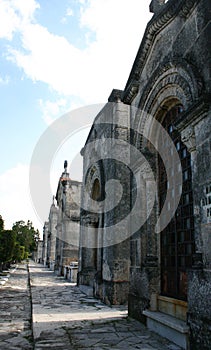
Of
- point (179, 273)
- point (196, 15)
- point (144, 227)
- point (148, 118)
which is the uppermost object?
point (196, 15)

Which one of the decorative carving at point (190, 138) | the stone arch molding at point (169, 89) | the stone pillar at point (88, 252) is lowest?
the stone pillar at point (88, 252)

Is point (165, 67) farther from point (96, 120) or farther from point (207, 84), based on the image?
point (96, 120)

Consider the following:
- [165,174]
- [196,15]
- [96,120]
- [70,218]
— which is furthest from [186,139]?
[70,218]

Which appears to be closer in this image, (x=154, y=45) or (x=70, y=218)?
(x=154, y=45)

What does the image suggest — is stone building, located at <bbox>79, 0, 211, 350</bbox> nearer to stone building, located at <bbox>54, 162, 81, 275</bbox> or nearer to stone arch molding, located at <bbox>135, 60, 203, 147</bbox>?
stone arch molding, located at <bbox>135, 60, 203, 147</bbox>

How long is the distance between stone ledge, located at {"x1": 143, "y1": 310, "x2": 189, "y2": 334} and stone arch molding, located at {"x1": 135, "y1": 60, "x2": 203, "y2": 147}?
301 centimetres

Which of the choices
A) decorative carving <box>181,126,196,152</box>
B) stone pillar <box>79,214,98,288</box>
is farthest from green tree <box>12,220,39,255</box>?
decorative carving <box>181,126,196,152</box>

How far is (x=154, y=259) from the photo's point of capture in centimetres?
546

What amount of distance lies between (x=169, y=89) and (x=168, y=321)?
149 inches

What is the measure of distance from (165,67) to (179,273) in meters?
3.51

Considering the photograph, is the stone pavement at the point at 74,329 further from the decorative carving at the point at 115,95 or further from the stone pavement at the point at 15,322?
the decorative carving at the point at 115,95

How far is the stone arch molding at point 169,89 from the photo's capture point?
14.0 feet

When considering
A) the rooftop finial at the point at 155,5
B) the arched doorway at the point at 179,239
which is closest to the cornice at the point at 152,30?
the rooftop finial at the point at 155,5

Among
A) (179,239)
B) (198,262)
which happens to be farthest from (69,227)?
(198,262)
